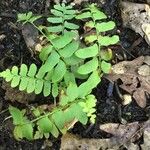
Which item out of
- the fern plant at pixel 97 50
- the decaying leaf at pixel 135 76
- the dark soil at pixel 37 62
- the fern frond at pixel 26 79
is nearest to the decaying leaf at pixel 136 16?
the dark soil at pixel 37 62

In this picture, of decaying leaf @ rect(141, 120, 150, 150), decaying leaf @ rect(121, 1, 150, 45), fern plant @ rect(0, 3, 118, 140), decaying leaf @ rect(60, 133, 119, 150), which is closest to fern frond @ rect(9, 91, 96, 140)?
fern plant @ rect(0, 3, 118, 140)

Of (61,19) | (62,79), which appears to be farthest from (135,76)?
(61,19)

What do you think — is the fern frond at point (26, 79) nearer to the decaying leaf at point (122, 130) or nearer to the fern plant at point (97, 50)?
the fern plant at point (97, 50)

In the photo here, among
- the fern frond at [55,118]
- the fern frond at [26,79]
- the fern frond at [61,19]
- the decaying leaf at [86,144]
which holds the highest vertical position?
the fern frond at [61,19]

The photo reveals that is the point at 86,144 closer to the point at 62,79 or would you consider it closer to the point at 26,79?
the point at 62,79

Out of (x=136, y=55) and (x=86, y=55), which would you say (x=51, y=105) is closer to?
(x=86, y=55)

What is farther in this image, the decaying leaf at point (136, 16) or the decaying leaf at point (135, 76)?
the decaying leaf at point (136, 16)
